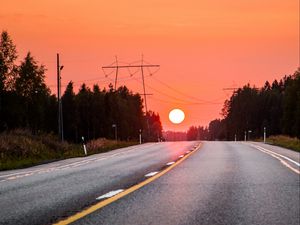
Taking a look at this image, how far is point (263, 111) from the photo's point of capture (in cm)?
16350

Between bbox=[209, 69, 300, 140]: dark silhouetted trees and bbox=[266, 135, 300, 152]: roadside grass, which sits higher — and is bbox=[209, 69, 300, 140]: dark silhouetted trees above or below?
above

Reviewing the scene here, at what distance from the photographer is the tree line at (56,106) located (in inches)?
3548

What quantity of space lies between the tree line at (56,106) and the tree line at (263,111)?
101ft

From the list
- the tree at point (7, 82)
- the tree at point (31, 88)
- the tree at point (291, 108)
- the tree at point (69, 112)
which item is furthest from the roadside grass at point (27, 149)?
the tree at point (291, 108)

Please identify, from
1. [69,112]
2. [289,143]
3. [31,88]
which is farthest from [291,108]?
[289,143]

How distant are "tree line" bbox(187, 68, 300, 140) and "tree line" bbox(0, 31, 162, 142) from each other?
3089cm

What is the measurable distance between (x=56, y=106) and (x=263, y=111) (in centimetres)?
6351

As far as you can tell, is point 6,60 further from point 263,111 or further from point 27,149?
point 263,111

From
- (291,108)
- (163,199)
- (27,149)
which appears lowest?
(163,199)

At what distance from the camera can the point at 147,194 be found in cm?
956

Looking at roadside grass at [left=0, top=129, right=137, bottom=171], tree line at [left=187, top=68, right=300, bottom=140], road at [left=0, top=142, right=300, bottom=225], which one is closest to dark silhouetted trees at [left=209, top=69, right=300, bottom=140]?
tree line at [left=187, top=68, right=300, bottom=140]

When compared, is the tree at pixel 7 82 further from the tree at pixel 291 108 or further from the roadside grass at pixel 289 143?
the tree at pixel 291 108

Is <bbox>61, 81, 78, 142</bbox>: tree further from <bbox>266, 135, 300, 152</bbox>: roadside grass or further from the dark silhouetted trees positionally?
<bbox>266, 135, 300, 152</bbox>: roadside grass

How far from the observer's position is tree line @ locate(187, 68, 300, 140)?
130000 millimetres
